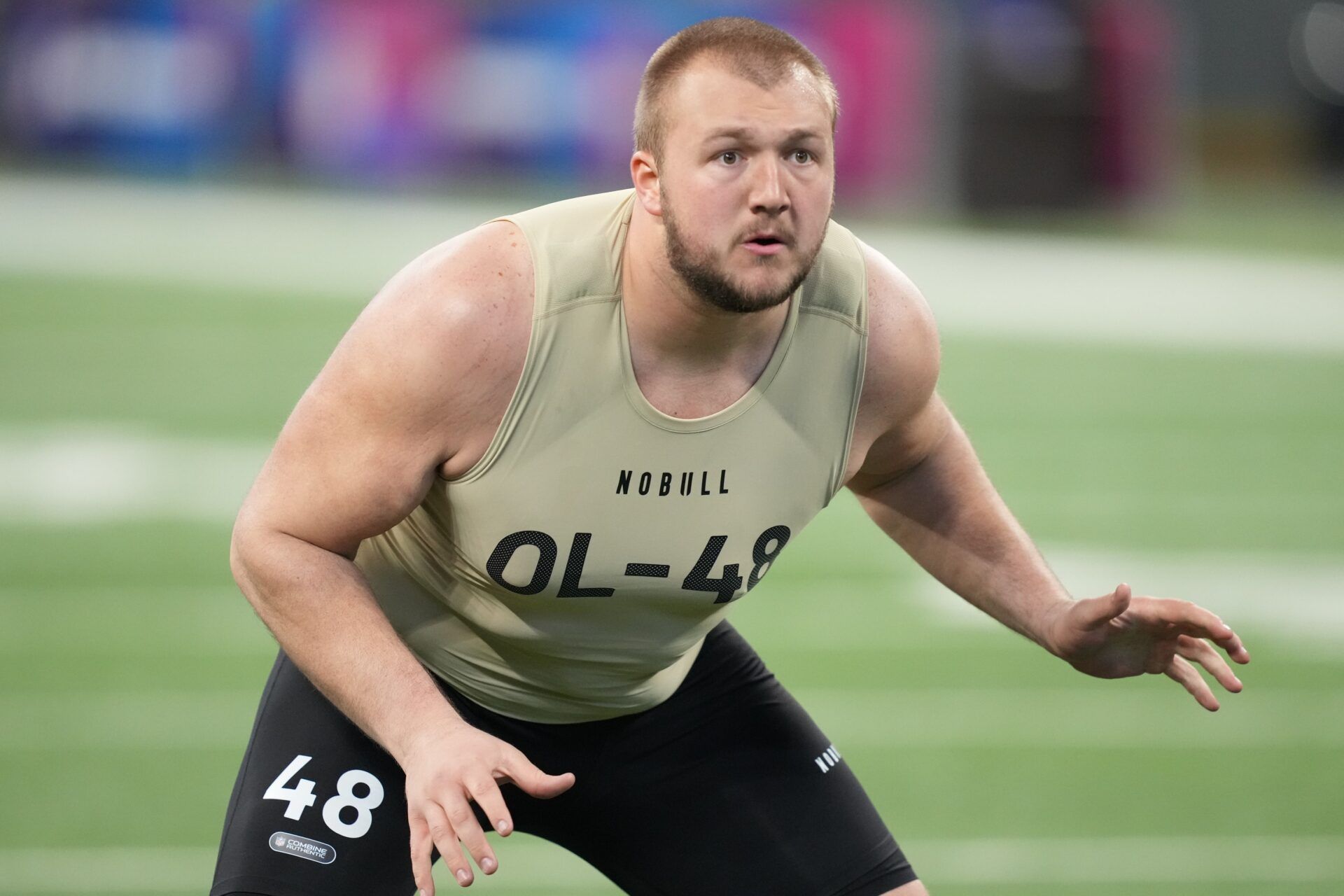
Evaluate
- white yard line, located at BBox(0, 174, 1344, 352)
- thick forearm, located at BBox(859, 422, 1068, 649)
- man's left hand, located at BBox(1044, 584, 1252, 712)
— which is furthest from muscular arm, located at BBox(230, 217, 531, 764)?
white yard line, located at BBox(0, 174, 1344, 352)

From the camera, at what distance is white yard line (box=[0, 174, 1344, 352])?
617 inches

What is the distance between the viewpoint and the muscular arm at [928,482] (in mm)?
3793

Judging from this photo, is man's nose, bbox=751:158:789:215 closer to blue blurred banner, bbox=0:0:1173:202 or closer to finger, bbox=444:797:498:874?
finger, bbox=444:797:498:874

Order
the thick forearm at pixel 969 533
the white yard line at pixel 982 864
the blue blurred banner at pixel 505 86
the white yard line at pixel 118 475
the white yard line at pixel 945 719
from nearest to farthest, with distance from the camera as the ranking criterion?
the thick forearm at pixel 969 533 < the white yard line at pixel 982 864 < the white yard line at pixel 945 719 < the white yard line at pixel 118 475 < the blue blurred banner at pixel 505 86

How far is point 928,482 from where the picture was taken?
4.10 metres

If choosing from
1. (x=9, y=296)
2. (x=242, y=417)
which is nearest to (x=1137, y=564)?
(x=242, y=417)

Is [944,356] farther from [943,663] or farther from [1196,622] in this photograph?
[1196,622]

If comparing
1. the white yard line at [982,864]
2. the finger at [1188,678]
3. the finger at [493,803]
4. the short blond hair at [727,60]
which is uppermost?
the short blond hair at [727,60]

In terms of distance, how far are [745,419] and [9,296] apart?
41.5ft

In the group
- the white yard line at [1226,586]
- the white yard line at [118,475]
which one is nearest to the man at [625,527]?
the white yard line at [1226,586]

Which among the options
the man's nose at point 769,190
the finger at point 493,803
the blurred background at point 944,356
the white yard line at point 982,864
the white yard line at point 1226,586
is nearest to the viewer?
the finger at point 493,803

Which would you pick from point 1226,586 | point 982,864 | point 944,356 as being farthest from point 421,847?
point 944,356

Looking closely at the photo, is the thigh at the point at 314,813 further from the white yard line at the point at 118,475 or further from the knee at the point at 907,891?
the white yard line at the point at 118,475

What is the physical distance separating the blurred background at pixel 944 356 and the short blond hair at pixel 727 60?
3.11 m
